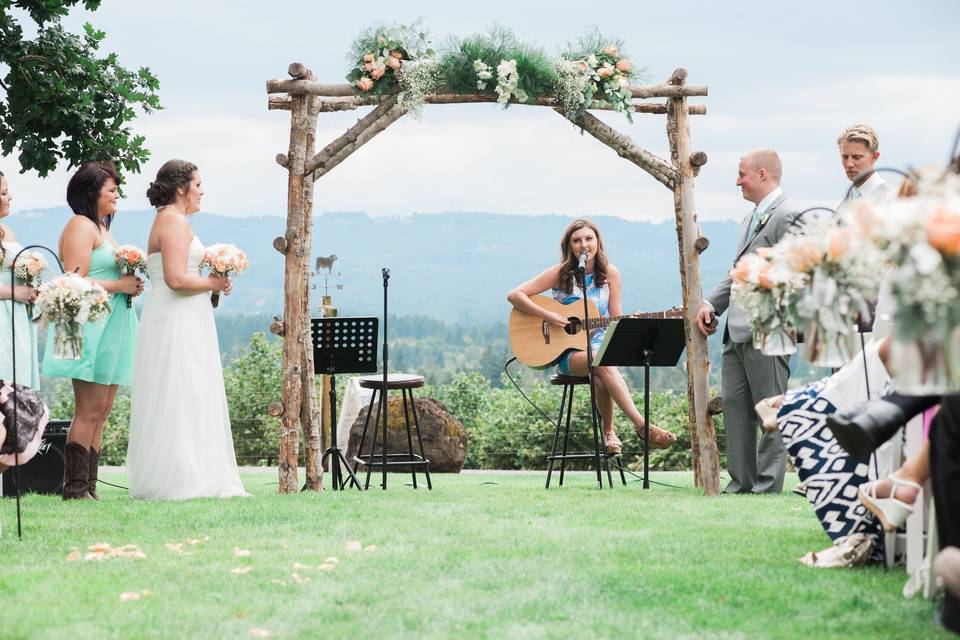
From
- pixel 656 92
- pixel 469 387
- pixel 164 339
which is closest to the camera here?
pixel 164 339

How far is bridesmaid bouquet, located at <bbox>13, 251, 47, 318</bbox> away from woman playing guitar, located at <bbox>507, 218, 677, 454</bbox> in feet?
12.4

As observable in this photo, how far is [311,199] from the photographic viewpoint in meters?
9.00

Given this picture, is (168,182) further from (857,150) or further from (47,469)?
(857,150)

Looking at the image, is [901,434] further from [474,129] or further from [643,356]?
[474,129]

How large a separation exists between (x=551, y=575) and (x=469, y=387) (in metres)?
12.9

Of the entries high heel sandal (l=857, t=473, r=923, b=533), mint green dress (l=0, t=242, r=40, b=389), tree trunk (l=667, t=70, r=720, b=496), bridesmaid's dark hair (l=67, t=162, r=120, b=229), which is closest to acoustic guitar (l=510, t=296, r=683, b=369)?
tree trunk (l=667, t=70, r=720, b=496)

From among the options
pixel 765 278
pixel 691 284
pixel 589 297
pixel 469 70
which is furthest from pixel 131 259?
pixel 765 278

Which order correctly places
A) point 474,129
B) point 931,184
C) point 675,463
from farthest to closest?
point 474,129 → point 675,463 → point 931,184

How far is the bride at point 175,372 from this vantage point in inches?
320

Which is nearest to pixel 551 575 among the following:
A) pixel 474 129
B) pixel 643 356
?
pixel 643 356

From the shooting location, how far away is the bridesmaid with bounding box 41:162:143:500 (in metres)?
7.98

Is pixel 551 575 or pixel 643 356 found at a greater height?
pixel 643 356

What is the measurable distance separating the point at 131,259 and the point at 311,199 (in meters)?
1.52

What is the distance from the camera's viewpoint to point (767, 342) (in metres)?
5.16
